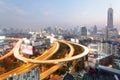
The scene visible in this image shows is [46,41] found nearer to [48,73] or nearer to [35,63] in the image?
[35,63]

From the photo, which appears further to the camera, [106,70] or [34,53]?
[34,53]

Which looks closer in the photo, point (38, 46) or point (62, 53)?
point (62, 53)

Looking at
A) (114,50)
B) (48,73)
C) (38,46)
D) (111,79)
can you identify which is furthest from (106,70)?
(114,50)

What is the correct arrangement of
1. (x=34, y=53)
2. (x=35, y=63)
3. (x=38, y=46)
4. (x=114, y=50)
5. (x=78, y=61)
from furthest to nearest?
1. (x=114, y=50)
2. (x=38, y=46)
3. (x=34, y=53)
4. (x=78, y=61)
5. (x=35, y=63)

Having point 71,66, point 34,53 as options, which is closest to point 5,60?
point 34,53

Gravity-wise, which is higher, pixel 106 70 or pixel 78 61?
pixel 106 70

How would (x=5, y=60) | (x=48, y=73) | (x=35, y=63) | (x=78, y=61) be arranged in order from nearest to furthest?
(x=48, y=73)
(x=35, y=63)
(x=78, y=61)
(x=5, y=60)

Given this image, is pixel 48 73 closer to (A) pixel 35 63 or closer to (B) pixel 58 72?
(B) pixel 58 72

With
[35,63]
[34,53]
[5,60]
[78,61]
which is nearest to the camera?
[35,63]

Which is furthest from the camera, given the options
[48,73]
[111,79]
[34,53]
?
[34,53]
